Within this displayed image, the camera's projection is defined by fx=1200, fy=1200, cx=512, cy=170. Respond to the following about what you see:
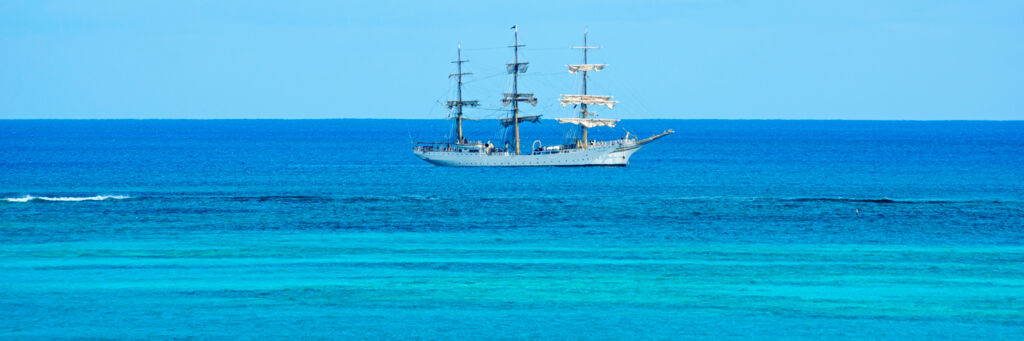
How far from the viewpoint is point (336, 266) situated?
48.1m

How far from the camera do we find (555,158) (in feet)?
410

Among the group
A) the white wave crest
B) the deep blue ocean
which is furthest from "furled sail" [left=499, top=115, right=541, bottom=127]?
the white wave crest

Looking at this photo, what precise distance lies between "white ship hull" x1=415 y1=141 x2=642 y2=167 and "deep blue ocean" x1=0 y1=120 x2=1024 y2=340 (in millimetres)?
30271

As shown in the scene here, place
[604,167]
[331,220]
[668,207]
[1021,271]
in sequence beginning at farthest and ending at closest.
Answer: [604,167]
[668,207]
[331,220]
[1021,271]

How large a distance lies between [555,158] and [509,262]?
76.3 meters

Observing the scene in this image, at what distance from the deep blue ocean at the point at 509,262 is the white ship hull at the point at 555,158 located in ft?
99.3

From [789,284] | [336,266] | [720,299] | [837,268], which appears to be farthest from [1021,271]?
[336,266]

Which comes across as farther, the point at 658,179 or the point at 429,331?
the point at 658,179

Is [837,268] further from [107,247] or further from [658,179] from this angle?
[658,179]

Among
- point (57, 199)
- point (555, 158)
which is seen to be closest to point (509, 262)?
point (57, 199)

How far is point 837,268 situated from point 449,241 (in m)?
18.1
